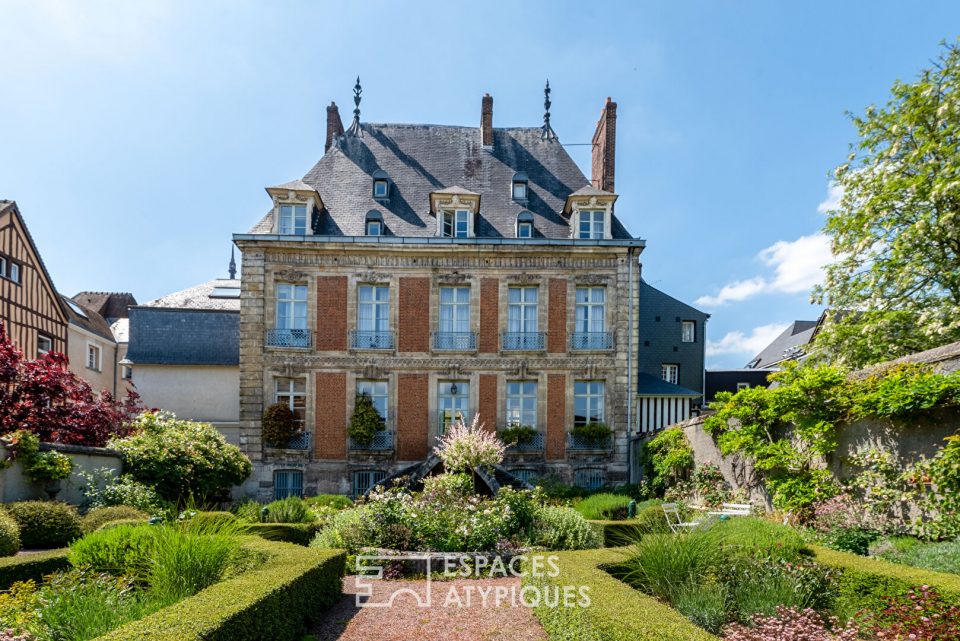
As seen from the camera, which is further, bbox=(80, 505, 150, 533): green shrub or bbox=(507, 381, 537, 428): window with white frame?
bbox=(507, 381, 537, 428): window with white frame

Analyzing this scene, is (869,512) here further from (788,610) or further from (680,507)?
(788,610)

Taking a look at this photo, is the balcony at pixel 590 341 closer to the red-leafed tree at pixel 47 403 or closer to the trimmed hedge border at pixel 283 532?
the trimmed hedge border at pixel 283 532

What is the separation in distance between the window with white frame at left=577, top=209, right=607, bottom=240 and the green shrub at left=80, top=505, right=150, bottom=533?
513 inches

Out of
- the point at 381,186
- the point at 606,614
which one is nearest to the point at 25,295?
the point at 381,186

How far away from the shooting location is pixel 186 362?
2084cm

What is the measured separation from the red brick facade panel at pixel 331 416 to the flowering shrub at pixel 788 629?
13.1 meters

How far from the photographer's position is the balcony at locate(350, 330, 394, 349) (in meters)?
17.0

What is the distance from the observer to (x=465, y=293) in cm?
1738

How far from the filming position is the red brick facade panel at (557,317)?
56.2 feet

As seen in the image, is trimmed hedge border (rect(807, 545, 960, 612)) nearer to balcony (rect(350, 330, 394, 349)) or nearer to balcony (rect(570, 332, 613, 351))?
balcony (rect(570, 332, 613, 351))

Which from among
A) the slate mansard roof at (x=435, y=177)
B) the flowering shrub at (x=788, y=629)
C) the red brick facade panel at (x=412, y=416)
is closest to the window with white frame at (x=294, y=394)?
the red brick facade panel at (x=412, y=416)

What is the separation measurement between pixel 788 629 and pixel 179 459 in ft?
38.9

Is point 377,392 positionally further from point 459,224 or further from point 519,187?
point 519,187

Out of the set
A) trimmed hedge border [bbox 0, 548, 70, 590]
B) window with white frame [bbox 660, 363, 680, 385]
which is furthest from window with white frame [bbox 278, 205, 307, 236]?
window with white frame [bbox 660, 363, 680, 385]
